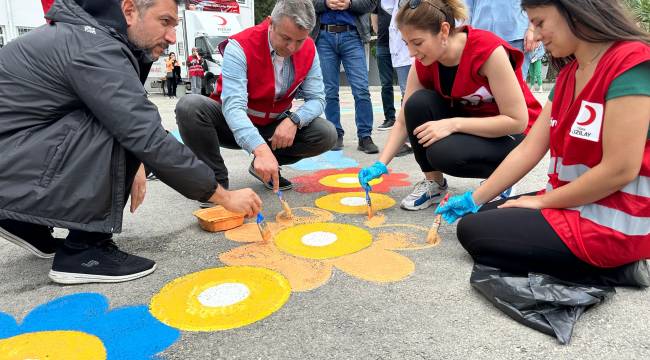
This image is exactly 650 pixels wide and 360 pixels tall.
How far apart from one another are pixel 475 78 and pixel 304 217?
1070mm

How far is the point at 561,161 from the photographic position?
5.15 feet

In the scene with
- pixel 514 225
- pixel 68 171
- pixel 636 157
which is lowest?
pixel 514 225

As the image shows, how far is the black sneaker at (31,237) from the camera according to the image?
1.72 metres

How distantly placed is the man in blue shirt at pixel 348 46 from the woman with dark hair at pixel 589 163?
243cm

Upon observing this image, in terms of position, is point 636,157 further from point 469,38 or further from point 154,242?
point 154,242

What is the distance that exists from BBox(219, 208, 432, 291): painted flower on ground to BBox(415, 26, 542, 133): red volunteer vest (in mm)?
694

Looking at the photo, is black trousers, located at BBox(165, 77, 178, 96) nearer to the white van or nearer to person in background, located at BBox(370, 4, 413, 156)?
the white van

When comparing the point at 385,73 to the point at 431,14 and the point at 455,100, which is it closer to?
the point at 455,100

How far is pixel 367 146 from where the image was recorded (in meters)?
4.00

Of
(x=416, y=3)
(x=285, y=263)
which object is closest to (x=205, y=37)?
(x=416, y=3)

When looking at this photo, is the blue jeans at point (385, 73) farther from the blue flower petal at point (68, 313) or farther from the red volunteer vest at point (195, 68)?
the red volunteer vest at point (195, 68)

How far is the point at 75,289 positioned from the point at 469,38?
193 cm

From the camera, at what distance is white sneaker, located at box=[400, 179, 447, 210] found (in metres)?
2.42

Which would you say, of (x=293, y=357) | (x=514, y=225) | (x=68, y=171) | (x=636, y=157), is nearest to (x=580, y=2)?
(x=636, y=157)
